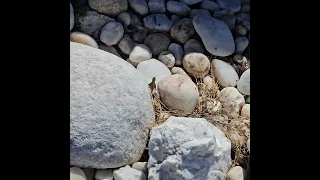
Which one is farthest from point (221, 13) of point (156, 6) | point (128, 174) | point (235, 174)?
point (128, 174)

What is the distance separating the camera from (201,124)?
1.93 m

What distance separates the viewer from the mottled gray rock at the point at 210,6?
2729mm

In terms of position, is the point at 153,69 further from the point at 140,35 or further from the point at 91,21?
the point at 91,21

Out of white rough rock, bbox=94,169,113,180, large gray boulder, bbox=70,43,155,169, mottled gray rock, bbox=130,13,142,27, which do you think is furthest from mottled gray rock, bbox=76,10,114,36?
white rough rock, bbox=94,169,113,180

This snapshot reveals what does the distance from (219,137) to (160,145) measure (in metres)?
0.31

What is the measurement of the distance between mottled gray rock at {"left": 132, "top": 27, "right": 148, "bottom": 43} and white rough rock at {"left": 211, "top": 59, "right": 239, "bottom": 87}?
45cm

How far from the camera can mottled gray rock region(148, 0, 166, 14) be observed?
2623 mm

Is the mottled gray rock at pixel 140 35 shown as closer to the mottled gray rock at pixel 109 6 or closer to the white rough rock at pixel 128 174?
the mottled gray rock at pixel 109 6

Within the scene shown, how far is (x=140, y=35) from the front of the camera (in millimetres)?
2539

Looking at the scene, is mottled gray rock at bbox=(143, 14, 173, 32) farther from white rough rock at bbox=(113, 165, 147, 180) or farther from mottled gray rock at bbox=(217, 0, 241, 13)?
white rough rock at bbox=(113, 165, 147, 180)
